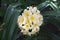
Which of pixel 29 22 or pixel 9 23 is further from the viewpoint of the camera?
pixel 9 23

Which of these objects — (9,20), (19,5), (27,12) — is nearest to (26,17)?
(27,12)

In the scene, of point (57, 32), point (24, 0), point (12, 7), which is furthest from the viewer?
point (57, 32)

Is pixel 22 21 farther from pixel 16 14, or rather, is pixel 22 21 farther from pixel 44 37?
pixel 44 37

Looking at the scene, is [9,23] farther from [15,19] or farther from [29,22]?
[29,22]

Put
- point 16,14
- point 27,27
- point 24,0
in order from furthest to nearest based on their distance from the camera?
point 24,0
point 16,14
point 27,27

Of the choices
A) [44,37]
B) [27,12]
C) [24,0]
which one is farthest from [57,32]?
[27,12]

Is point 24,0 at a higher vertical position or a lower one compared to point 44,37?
higher

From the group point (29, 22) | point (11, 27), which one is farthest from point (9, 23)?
point (29, 22)

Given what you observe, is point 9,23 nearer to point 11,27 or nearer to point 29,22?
point 11,27

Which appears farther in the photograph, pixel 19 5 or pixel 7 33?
pixel 19 5

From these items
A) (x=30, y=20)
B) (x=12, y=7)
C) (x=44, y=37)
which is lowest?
(x=44, y=37)
